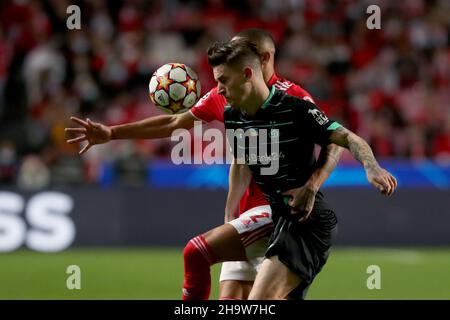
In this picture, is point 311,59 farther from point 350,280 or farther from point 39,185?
point 350,280

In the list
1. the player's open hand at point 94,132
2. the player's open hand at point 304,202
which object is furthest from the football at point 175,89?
the player's open hand at point 304,202

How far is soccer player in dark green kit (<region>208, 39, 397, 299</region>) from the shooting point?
5609mm

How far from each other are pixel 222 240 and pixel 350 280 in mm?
4926

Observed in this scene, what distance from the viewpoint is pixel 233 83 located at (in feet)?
18.4

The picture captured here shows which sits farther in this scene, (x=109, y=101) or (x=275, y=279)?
(x=109, y=101)

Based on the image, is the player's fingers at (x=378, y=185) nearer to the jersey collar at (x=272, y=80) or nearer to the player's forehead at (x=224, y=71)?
the player's forehead at (x=224, y=71)

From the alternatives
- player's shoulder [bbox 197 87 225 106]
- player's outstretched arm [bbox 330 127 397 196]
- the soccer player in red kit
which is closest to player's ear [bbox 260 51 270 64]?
the soccer player in red kit

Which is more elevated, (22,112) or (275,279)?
(22,112)

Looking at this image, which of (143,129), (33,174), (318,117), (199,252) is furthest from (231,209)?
(33,174)

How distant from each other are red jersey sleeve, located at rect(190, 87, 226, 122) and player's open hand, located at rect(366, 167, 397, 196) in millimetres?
1418

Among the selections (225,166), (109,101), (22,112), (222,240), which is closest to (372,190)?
(225,166)

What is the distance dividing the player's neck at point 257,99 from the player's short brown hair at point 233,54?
0.47 ft

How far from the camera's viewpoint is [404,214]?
1335 centimetres

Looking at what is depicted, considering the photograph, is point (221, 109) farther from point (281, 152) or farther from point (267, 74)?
point (281, 152)
